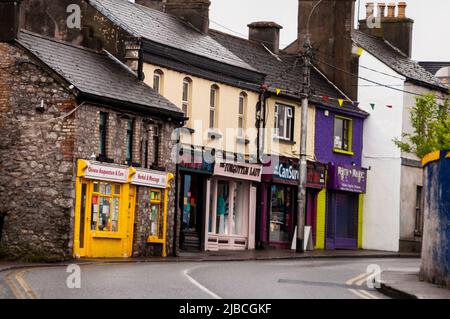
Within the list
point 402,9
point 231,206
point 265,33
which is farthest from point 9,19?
point 402,9

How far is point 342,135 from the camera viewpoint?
180ft

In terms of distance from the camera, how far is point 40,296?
20812 millimetres

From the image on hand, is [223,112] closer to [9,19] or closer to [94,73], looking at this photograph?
[94,73]

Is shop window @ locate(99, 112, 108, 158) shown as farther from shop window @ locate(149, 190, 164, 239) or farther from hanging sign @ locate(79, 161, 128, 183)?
shop window @ locate(149, 190, 164, 239)

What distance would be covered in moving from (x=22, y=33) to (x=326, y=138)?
19.2 m

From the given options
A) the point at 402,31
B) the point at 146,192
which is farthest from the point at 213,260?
the point at 402,31

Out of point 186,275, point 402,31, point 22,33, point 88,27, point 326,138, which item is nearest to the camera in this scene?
point 186,275

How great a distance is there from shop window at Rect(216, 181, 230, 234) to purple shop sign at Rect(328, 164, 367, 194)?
7.16 meters

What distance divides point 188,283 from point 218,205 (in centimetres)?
2155

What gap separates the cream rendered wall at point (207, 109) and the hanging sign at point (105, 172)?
15.2ft

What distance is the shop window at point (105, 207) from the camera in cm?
3734

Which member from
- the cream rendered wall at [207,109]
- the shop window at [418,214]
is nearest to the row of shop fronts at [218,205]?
the cream rendered wall at [207,109]

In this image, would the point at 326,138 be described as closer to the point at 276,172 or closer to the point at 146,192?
the point at 276,172
